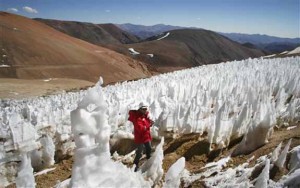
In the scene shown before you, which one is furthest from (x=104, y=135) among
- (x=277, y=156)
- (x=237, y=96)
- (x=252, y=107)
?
(x=237, y=96)

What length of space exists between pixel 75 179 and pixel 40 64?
33.0 metres

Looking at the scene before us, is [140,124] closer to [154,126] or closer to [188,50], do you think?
[154,126]

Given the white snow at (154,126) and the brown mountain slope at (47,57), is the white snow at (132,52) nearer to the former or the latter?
the brown mountain slope at (47,57)

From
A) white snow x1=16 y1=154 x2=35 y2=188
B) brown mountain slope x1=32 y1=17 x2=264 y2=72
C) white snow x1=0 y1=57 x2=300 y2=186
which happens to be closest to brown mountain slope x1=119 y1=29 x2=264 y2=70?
brown mountain slope x1=32 y1=17 x2=264 y2=72

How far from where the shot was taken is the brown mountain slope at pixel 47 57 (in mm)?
32753

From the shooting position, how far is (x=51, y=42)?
39.9 meters

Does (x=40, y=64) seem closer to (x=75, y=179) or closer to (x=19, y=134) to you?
(x=19, y=134)

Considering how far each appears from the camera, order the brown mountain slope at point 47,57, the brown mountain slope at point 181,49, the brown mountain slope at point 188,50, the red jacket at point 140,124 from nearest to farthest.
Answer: the red jacket at point 140,124 < the brown mountain slope at point 47,57 < the brown mountain slope at point 181,49 < the brown mountain slope at point 188,50

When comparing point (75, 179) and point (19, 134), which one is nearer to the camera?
point (75, 179)

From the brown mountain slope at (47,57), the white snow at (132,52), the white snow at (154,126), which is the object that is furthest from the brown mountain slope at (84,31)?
the white snow at (154,126)

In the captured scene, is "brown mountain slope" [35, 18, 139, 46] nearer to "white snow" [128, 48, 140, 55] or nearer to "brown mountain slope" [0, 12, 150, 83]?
"white snow" [128, 48, 140, 55]

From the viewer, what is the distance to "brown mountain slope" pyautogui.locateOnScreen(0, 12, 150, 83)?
3275cm

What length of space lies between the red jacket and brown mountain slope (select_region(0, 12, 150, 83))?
27.1 m

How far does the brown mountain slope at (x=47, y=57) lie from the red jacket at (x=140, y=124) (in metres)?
27.1
